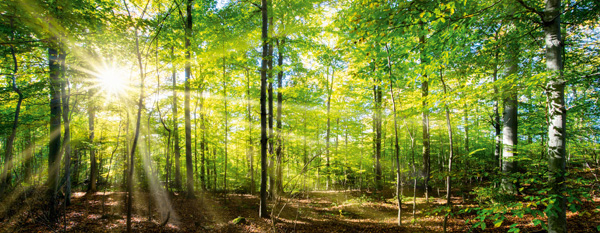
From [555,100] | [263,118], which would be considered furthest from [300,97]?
[555,100]

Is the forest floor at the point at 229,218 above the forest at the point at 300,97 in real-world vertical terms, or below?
below

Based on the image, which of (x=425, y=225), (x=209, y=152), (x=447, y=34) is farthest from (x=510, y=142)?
(x=209, y=152)

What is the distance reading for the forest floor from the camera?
5.39m

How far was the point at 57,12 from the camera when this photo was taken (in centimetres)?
363

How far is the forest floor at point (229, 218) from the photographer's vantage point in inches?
212

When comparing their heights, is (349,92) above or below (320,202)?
above

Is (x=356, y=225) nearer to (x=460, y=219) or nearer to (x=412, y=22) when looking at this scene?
(x=460, y=219)

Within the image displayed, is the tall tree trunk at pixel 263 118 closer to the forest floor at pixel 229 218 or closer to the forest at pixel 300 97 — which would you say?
the forest at pixel 300 97

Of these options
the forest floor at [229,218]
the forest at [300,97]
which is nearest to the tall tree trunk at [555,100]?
the forest at [300,97]

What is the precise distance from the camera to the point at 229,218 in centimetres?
762

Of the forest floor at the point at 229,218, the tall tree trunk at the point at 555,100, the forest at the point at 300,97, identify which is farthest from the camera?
the forest floor at the point at 229,218

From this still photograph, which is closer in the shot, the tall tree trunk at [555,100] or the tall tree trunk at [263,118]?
the tall tree trunk at [555,100]

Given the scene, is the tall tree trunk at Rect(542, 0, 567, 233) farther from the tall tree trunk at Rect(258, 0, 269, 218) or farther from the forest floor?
the tall tree trunk at Rect(258, 0, 269, 218)

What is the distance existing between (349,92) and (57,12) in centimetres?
1252
